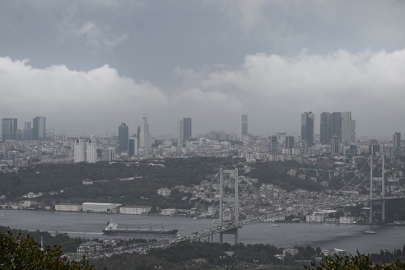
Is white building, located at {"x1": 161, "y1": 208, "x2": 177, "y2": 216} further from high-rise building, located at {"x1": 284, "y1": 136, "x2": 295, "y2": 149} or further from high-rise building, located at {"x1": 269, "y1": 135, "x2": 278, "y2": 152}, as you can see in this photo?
high-rise building, located at {"x1": 284, "y1": 136, "x2": 295, "y2": 149}

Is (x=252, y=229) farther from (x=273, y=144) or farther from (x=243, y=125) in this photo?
(x=243, y=125)

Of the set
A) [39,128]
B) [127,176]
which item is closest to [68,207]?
[127,176]

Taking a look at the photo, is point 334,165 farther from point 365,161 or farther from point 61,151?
point 61,151

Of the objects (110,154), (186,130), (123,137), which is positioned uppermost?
(186,130)

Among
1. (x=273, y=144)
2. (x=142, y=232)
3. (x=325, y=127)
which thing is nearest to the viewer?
(x=142, y=232)

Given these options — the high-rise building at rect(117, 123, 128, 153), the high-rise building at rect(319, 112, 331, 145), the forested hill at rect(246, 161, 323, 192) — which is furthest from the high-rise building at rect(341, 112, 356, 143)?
the high-rise building at rect(117, 123, 128, 153)

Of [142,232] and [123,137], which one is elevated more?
[123,137]
